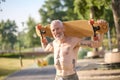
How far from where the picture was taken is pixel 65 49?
5.97m

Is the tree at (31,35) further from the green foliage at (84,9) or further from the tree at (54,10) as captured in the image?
the green foliage at (84,9)

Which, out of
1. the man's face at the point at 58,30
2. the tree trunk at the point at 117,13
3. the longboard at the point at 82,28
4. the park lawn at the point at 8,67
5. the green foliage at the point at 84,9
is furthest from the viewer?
the park lawn at the point at 8,67

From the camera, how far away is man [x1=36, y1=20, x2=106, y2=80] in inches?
232

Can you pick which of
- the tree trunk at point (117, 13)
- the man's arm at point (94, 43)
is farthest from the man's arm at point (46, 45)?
the tree trunk at point (117, 13)

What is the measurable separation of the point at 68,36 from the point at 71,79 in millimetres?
712

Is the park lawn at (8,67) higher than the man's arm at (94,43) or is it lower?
lower

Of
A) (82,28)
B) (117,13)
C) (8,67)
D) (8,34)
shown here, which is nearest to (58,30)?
(82,28)

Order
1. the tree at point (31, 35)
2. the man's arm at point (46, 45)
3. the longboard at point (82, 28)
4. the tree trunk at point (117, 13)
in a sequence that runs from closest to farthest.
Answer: the longboard at point (82, 28), the man's arm at point (46, 45), the tree trunk at point (117, 13), the tree at point (31, 35)

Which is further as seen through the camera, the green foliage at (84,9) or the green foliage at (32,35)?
the green foliage at (32,35)

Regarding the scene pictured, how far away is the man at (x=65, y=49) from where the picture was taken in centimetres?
589

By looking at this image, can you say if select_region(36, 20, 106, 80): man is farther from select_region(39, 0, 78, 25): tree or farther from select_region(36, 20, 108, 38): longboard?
select_region(39, 0, 78, 25): tree

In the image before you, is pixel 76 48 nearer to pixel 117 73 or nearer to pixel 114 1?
pixel 117 73

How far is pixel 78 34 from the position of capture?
6.12m

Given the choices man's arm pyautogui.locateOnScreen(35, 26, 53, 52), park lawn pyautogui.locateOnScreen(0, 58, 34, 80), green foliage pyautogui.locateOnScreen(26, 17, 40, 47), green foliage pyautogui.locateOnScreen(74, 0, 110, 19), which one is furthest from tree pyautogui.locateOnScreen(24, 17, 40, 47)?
man's arm pyautogui.locateOnScreen(35, 26, 53, 52)
